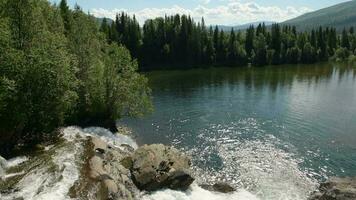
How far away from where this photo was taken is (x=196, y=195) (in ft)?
134

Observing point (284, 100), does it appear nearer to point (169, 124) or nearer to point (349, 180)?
point (169, 124)

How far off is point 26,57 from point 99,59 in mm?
22373

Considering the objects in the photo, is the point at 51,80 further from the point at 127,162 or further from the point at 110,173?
the point at 110,173

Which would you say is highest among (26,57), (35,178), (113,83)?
(26,57)

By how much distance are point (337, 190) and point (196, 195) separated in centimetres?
1440

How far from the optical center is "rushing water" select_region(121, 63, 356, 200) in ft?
157

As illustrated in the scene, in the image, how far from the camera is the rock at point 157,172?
40.3 m

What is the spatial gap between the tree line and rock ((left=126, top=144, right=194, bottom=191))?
43.0 feet

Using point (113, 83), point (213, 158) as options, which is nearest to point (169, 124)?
point (113, 83)

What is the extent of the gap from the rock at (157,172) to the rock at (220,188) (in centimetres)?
248

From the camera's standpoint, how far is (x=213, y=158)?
53.9 m

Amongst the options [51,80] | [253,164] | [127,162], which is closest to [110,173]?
[127,162]

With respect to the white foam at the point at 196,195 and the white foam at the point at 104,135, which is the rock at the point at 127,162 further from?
the white foam at the point at 104,135

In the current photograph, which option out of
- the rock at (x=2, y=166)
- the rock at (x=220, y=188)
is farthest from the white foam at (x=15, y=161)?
the rock at (x=220, y=188)
